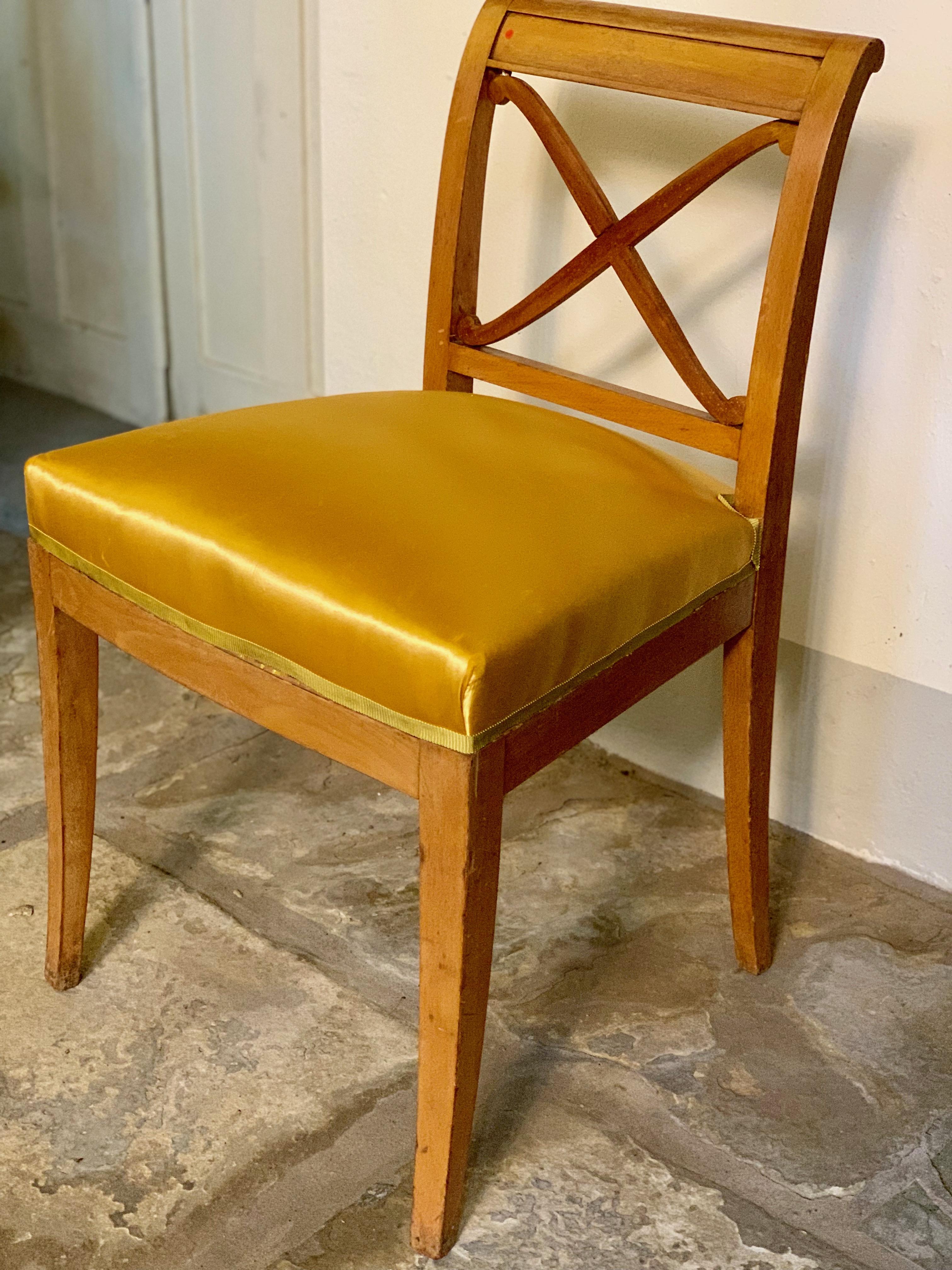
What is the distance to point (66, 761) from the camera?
1.20 metres

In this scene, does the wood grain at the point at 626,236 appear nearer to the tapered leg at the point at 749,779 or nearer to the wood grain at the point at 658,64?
the wood grain at the point at 658,64

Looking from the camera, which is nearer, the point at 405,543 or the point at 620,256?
the point at 405,543

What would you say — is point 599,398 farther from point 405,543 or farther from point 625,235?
point 405,543

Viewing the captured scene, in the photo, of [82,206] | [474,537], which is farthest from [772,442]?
[82,206]

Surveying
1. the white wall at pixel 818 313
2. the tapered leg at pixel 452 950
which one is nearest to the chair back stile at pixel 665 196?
the white wall at pixel 818 313

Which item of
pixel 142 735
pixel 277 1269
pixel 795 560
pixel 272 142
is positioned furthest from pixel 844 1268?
pixel 272 142

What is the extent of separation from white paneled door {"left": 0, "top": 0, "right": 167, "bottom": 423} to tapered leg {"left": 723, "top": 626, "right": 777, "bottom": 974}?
67.8 inches

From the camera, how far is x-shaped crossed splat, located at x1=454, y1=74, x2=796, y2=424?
115cm

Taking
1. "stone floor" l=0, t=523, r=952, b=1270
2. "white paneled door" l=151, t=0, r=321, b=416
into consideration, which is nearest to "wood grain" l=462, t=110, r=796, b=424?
"stone floor" l=0, t=523, r=952, b=1270

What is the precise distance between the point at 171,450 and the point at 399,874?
583 millimetres

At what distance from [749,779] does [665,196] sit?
20.5 inches

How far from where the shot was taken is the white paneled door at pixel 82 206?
248cm

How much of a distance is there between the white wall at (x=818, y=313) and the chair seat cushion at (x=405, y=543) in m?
0.29

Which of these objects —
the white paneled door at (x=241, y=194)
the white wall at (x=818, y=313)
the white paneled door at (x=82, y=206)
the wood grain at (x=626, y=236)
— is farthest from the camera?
the white paneled door at (x=82, y=206)
